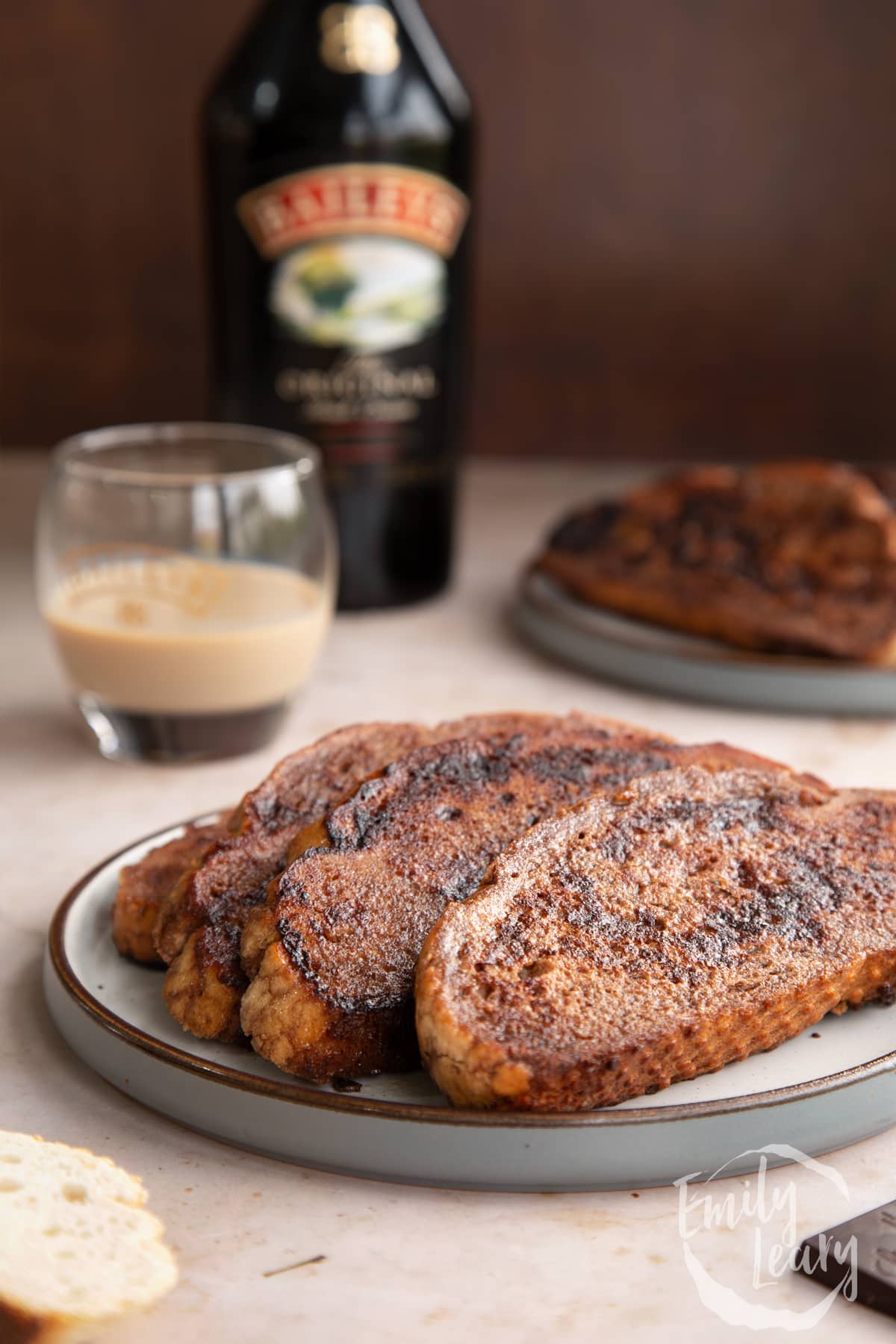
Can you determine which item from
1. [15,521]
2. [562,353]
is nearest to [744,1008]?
[15,521]

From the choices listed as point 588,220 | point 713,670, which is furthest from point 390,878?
point 588,220

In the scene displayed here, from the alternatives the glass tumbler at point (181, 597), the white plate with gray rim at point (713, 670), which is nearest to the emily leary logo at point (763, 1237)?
the glass tumbler at point (181, 597)

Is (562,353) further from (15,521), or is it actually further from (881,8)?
(15,521)

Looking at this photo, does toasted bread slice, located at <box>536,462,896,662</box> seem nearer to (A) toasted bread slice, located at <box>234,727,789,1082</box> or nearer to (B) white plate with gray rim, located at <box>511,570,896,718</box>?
(B) white plate with gray rim, located at <box>511,570,896,718</box>

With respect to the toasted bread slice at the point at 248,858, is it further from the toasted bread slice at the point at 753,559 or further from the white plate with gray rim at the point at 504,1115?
the toasted bread slice at the point at 753,559

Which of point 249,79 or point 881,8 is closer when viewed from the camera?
point 249,79
